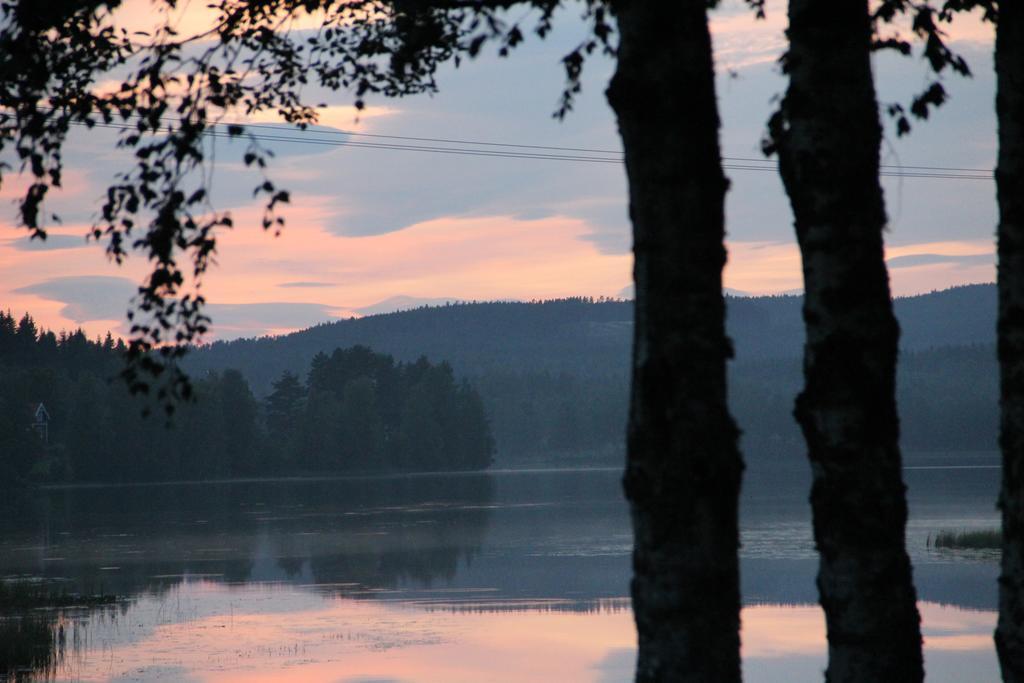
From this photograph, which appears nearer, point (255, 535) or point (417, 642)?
point (417, 642)

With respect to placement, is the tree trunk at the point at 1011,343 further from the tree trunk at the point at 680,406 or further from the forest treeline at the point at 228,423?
the forest treeline at the point at 228,423

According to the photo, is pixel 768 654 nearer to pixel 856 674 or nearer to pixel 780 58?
pixel 780 58

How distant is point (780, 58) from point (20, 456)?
105 meters

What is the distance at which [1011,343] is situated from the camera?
751 cm

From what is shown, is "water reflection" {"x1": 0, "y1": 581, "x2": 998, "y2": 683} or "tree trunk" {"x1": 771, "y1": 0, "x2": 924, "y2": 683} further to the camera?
"water reflection" {"x1": 0, "y1": 581, "x2": 998, "y2": 683}

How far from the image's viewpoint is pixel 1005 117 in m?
7.82

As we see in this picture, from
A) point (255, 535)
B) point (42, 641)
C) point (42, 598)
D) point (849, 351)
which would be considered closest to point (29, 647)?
point (42, 641)

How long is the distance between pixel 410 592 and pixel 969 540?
1995 cm

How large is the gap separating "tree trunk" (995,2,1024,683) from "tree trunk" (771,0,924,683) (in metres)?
1.21

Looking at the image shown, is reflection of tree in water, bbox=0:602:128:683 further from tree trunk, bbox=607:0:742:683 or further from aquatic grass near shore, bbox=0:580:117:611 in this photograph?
tree trunk, bbox=607:0:742:683

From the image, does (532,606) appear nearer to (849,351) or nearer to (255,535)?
(255,535)

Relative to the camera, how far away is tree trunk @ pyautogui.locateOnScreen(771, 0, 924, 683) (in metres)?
6.31

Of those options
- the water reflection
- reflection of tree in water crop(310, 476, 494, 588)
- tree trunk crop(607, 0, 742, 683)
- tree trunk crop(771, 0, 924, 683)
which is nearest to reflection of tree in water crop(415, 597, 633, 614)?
the water reflection

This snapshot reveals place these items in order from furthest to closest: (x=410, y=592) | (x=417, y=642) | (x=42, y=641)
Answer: (x=410, y=592) → (x=417, y=642) → (x=42, y=641)
